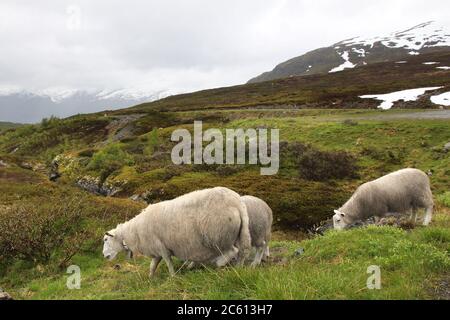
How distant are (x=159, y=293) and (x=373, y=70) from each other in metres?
101

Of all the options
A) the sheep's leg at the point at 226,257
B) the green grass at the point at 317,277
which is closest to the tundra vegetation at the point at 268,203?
the green grass at the point at 317,277

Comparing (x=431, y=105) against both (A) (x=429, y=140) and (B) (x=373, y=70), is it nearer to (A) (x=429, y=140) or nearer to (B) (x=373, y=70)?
(A) (x=429, y=140)

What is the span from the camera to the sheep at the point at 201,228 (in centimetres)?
838

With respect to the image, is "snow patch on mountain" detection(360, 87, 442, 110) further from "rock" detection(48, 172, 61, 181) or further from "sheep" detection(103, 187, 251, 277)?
"sheep" detection(103, 187, 251, 277)

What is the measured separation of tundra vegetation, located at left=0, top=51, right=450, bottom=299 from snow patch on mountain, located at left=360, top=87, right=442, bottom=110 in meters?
2.78

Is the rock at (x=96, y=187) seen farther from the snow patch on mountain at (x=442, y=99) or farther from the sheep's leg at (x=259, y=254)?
the snow patch on mountain at (x=442, y=99)

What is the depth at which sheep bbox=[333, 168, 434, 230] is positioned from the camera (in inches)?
552

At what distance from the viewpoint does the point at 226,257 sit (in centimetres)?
845

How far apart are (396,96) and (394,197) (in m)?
49.1

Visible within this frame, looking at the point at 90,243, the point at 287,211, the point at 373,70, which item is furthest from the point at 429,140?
the point at 373,70

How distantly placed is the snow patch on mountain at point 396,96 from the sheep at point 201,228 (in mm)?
49127

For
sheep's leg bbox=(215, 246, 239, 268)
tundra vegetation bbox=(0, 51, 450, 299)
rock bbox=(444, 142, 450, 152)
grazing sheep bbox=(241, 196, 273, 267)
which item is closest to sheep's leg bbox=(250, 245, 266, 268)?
grazing sheep bbox=(241, 196, 273, 267)

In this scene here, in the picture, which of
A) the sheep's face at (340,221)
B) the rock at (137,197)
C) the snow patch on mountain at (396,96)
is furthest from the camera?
the snow patch on mountain at (396,96)

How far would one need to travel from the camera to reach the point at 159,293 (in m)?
7.04
